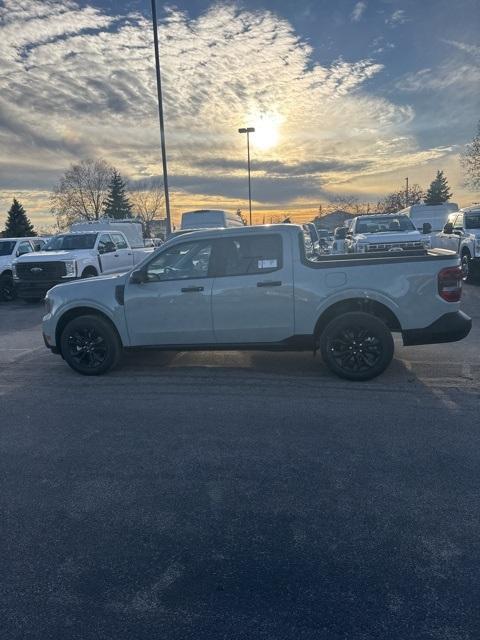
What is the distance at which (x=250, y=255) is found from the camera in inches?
229

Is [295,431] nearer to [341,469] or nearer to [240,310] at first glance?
[341,469]

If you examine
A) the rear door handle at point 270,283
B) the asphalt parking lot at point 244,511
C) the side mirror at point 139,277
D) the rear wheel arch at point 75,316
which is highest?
the side mirror at point 139,277

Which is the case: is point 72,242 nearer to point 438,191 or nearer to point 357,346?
point 357,346

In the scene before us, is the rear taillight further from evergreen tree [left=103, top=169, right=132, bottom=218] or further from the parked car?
evergreen tree [left=103, top=169, right=132, bottom=218]

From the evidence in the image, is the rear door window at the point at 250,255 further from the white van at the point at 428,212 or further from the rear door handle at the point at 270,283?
the white van at the point at 428,212

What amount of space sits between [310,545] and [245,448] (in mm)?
1350

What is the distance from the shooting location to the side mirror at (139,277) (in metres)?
5.96

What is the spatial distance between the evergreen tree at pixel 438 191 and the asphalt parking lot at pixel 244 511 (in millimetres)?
77722

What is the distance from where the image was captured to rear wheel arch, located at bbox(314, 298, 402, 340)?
18.4 ft

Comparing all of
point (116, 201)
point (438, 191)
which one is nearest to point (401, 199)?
point (438, 191)

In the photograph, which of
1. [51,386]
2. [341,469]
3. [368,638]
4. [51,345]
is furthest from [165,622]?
[51,345]

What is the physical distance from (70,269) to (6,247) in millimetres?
4386

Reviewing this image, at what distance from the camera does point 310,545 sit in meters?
2.79

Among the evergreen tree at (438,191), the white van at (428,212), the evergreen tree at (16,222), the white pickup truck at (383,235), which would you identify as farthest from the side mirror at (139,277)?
the evergreen tree at (438,191)
